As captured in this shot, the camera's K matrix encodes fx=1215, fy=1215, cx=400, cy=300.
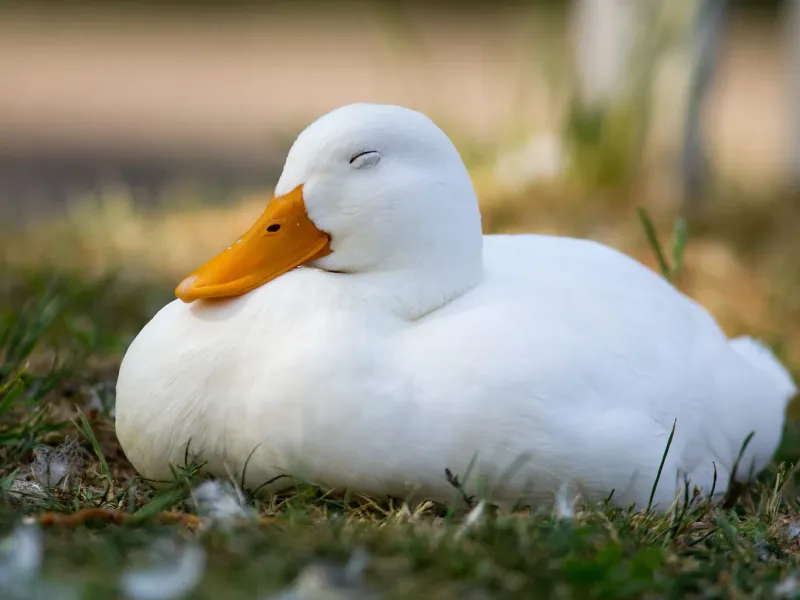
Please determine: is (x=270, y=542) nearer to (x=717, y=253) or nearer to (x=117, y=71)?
(x=717, y=253)

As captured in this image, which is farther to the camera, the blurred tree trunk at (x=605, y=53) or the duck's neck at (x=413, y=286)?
the blurred tree trunk at (x=605, y=53)

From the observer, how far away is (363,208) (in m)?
3.02

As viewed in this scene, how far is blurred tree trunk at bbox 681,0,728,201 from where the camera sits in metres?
6.15

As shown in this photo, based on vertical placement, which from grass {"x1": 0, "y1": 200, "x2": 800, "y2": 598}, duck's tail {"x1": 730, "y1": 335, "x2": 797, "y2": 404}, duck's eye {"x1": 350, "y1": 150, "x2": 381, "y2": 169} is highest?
duck's eye {"x1": 350, "y1": 150, "x2": 381, "y2": 169}

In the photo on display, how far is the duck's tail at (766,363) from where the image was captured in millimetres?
3811

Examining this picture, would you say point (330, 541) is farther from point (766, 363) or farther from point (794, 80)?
point (794, 80)

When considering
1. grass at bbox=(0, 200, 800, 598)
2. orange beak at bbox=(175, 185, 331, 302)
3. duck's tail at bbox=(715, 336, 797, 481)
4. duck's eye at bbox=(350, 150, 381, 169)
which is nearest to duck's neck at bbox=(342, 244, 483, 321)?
orange beak at bbox=(175, 185, 331, 302)

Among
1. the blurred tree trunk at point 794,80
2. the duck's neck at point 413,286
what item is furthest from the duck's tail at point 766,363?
the blurred tree trunk at point 794,80

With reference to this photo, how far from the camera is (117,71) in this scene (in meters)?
13.1

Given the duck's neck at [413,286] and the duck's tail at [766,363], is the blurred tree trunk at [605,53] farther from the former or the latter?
the duck's neck at [413,286]

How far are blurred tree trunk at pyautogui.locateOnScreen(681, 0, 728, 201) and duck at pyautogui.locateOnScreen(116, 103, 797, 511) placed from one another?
3.12m

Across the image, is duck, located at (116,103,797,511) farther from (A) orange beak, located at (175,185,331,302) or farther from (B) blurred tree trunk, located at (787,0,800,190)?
(B) blurred tree trunk, located at (787,0,800,190)

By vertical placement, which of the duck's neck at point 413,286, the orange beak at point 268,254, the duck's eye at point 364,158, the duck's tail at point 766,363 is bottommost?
the duck's tail at point 766,363

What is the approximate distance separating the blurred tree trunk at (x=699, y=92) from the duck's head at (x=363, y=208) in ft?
11.2
